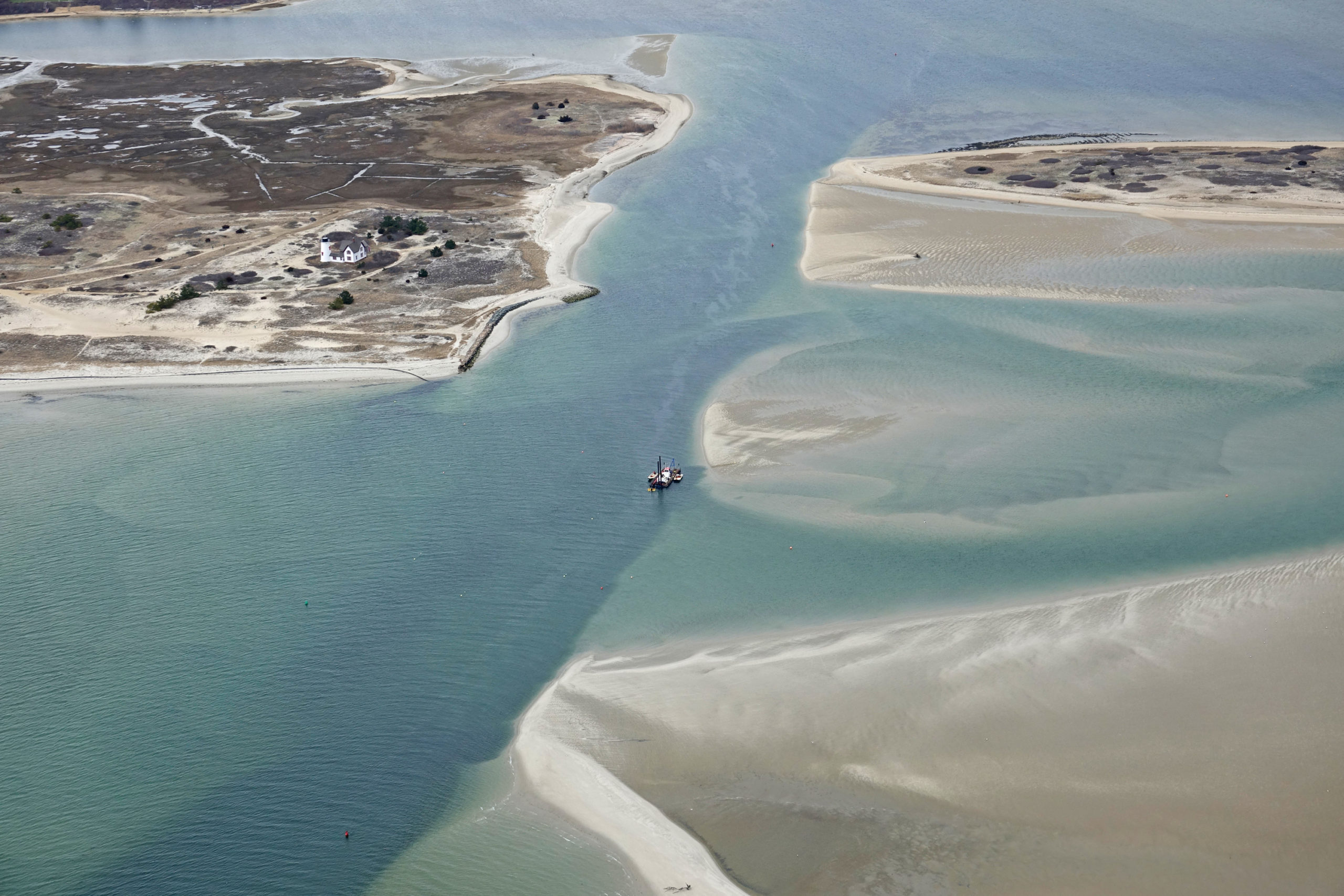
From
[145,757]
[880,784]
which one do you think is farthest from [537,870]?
[145,757]

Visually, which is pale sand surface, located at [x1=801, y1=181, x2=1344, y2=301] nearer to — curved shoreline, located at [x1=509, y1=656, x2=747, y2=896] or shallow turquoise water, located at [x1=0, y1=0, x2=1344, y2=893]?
shallow turquoise water, located at [x1=0, y1=0, x2=1344, y2=893]

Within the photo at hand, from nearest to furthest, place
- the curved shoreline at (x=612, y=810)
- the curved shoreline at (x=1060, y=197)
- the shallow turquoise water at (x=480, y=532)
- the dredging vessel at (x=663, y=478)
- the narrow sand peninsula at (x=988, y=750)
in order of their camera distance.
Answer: the narrow sand peninsula at (x=988, y=750), the curved shoreline at (x=612, y=810), the shallow turquoise water at (x=480, y=532), the dredging vessel at (x=663, y=478), the curved shoreline at (x=1060, y=197)

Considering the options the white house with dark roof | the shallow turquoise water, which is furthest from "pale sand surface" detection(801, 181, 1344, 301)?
the white house with dark roof

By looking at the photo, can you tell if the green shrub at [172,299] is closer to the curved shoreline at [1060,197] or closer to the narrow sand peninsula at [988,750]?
the narrow sand peninsula at [988,750]

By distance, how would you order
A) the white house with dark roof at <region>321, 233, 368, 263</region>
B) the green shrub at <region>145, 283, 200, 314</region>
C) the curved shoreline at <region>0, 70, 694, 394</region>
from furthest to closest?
the white house with dark roof at <region>321, 233, 368, 263</region>
the green shrub at <region>145, 283, 200, 314</region>
the curved shoreline at <region>0, 70, 694, 394</region>

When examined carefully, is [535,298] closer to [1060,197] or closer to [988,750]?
[1060,197]

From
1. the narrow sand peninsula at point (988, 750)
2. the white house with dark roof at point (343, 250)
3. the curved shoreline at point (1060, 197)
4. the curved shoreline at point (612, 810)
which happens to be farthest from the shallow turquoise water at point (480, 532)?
the white house with dark roof at point (343, 250)
